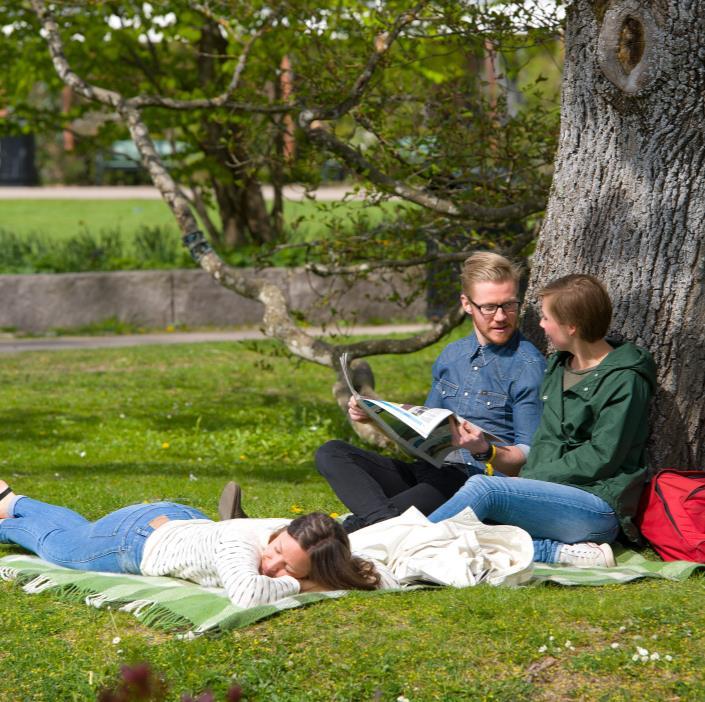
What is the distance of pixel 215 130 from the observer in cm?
1443

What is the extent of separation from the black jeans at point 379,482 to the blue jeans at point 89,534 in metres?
0.60

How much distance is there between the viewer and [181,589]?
4.42 metres

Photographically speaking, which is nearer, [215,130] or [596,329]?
[596,329]

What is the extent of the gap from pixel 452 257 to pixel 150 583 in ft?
11.7

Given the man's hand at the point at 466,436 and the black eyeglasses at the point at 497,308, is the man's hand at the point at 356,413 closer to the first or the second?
the man's hand at the point at 466,436

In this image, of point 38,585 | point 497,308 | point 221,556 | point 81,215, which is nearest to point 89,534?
point 38,585

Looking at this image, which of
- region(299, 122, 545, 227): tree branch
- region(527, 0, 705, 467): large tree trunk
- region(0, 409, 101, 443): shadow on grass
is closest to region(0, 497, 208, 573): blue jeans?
region(527, 0, 705, 467): large tree trunk

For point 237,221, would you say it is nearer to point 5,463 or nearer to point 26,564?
point 5,463

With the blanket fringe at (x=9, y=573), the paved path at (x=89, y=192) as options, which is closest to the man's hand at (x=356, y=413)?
the blanket fringe at (x=9, y=573)

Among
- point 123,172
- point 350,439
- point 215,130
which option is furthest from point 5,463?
point 123,172

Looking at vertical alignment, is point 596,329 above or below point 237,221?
above

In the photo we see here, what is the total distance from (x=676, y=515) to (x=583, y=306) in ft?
2.96

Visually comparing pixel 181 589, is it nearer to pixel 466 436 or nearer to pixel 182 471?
pixel 466 436

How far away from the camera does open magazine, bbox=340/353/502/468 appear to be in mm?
4738
